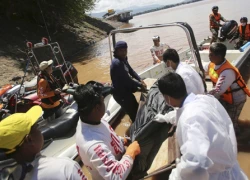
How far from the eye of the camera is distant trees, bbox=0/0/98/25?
17.0 metres

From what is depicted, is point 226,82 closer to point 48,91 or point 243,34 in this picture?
point 48,91

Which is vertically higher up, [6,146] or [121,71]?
[6,146]

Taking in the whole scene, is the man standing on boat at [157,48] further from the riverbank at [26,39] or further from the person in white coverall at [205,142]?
the riverbank at [26,39]

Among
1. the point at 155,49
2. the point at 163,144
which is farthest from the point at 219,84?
the point at 155,49

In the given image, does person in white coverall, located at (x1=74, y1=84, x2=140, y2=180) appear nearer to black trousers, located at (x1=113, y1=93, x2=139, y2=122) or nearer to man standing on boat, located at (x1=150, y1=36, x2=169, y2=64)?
black trousers, located at (x1=113, y1=93, x2=139, y2=122)

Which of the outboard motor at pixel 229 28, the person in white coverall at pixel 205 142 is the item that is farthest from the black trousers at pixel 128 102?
the outboard motor at pixel 229 28

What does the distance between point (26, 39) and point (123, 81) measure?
542 inches

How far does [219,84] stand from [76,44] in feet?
54.2

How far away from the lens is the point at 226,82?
11.4ft

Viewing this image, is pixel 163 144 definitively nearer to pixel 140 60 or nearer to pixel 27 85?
pixel 27 85

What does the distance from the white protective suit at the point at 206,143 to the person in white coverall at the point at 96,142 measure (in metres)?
0.43

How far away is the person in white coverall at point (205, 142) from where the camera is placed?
152 centimetres

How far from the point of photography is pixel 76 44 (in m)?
18.9

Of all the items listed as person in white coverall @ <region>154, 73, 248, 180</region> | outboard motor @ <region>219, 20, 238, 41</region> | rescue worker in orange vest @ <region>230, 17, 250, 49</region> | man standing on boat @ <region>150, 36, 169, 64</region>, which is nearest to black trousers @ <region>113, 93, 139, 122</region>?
person in white coverall @ <region>154, 73, 248, 180</region>
